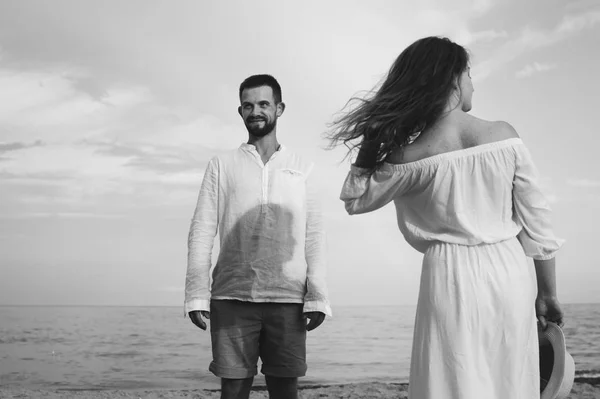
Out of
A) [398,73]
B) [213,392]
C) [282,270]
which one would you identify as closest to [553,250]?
[398,73]

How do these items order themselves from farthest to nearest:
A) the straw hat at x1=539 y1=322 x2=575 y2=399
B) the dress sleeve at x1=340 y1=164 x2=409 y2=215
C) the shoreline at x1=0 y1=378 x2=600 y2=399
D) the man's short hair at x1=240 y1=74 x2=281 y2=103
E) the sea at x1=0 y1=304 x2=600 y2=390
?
the sea at x1=0 y1=304 x2=600 y2=390 < the shoreline at x1=0 y1=378 x2=600 y2=399 < the man's short hair at x1=240 y1=74 x2=281 y2=103 < the straw hat at x1=539 y1=322 x2=575 y2=399 < the dress sleeve at x1=340 y1=164 x2=409 y2=215

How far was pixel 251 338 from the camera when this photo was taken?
139 inches

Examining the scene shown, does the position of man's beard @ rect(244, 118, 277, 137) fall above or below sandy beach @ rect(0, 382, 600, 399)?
above

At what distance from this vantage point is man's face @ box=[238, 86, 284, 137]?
3725 mm

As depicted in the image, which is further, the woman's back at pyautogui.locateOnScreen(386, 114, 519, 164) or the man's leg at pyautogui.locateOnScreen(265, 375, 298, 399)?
the man's leg at pyautogui.locateOnScreen(265, 375, 298, 399)

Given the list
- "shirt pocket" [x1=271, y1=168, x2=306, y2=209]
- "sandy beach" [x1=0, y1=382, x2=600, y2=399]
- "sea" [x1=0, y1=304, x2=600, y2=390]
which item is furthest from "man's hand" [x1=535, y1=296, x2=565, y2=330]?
"sea" [x1=0, y1=304, x2=600, y2=390]

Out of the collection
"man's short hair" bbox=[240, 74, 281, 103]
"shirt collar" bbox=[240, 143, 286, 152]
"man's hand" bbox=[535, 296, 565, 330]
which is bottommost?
"man's hand" bbox=[535, 296, 565, 330]

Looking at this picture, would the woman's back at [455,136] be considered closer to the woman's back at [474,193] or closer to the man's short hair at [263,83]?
the woman's back at [474,193]

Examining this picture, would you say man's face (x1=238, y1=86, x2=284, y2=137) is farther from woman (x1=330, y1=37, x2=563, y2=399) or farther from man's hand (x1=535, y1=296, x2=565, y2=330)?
man's hand (x1=535, y1=296, x2=565, y2=330)

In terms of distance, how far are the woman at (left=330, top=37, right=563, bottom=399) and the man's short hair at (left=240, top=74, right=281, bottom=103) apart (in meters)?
1.34

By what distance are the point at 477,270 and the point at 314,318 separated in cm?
130

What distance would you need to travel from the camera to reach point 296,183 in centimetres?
375

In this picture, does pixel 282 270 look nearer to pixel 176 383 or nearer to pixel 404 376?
pixel 176 383

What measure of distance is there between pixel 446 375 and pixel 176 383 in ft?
27.6
